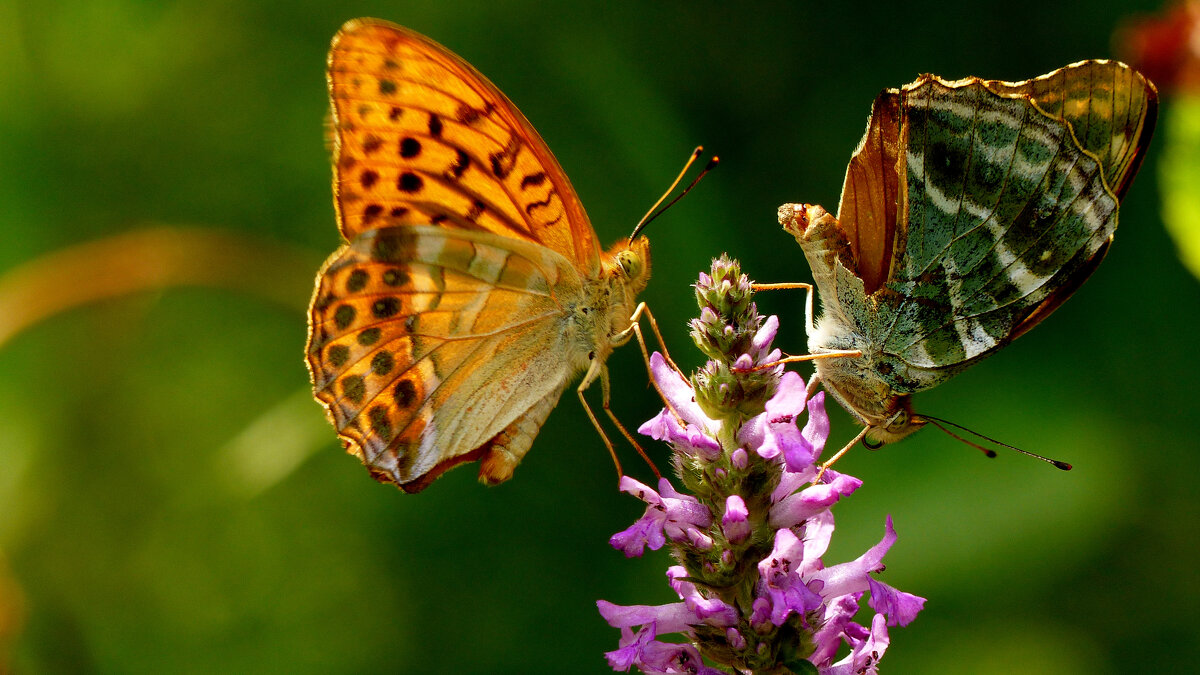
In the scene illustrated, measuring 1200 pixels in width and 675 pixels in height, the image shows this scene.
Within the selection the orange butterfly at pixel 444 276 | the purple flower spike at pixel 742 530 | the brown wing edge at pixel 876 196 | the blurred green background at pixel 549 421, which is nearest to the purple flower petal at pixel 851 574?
the purple flower spike at pixel 742 530

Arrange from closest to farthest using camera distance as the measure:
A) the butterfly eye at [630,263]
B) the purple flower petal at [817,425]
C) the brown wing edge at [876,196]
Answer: the purple flower petal at [817,425]
the brown wing edge at [876,196]
the butterfly eye at [630,263]

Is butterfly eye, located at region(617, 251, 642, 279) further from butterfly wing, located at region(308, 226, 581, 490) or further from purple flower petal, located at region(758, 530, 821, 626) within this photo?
purple flower petal, located at region(758, 530, 821, 626)

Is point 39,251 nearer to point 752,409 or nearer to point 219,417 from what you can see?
point 219,417

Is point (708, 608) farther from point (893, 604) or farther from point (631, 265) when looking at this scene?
point (631, 265)

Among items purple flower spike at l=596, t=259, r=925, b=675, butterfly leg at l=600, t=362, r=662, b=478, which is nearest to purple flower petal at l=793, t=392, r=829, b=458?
purple flower spike at l=596, t=259, r=925, b=675

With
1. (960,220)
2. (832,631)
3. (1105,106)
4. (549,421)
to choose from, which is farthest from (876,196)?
(549,421)

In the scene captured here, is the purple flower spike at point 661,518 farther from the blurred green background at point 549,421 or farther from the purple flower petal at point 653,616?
the blurred green background at point 549,421

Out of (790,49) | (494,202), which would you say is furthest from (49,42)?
(790,49)
